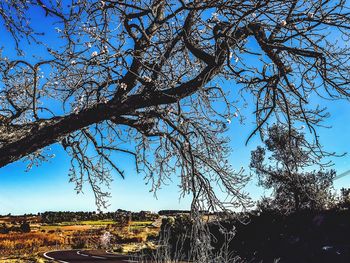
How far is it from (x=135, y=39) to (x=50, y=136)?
2.56 meters

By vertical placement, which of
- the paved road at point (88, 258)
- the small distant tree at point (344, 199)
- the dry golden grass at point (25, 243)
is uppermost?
the small distant tree at point (344, 199)

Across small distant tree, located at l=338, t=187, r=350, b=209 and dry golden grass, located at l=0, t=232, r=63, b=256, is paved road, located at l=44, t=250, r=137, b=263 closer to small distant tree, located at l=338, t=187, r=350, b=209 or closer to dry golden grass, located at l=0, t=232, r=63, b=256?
dry golden grass, located at l=0, t=232, r=63, b=256

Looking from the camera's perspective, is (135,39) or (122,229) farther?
(122,229)

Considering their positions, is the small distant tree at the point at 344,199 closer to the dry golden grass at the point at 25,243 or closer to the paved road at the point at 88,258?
the paved road at the point at 88,258

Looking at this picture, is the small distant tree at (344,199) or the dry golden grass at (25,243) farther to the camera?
the dry golden grass at (25,243)

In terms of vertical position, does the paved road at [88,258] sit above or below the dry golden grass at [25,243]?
below

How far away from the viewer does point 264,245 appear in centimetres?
2347

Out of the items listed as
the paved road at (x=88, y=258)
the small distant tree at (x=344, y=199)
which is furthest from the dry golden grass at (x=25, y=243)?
the small distant tree at (x=344, y=199)

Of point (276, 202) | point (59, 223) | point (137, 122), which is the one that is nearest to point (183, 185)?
point (137, 122)

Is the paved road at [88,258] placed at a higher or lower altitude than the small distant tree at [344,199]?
lower

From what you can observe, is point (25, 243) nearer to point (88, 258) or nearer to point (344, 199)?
point (88, 258)

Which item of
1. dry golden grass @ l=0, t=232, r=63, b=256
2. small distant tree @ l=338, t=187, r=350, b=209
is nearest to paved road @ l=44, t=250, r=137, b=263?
dry golden grass @ l=0, t=232, r=63, b=256

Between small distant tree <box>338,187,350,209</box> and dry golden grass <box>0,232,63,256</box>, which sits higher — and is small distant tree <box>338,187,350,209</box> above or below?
above

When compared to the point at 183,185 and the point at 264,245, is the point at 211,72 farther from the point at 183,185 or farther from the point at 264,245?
the point at 264,245
